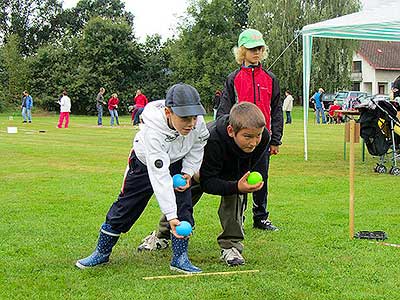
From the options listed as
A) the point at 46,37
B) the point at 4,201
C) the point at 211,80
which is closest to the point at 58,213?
the point at 4,201

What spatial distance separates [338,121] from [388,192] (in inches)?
1045

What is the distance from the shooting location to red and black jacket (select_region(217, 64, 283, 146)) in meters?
6.66

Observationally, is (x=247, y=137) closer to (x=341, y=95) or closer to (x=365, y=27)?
(x=365, y=27)

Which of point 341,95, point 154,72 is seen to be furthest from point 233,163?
point 154,72

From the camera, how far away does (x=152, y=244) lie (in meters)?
5.80

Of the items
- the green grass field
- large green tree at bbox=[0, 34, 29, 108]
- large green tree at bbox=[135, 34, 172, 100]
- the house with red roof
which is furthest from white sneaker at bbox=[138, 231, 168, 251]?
the house with red roof

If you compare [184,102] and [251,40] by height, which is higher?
[251,40]

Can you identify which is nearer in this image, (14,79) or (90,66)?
(90,66)

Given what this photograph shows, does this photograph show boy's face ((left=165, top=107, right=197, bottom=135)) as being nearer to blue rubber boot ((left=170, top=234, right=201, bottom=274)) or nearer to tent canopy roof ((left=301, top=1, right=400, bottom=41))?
blue rubber boot ((left=170, top=234, right=201, bottom=274))

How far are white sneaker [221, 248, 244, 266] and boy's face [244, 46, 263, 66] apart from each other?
2106 millimetres

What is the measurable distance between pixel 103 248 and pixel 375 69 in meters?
69.5

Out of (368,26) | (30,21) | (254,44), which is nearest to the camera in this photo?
(254,44)

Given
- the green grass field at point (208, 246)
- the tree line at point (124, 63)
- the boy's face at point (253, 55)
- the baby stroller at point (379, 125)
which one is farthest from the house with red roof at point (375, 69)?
the boy's face at point (253, 55)

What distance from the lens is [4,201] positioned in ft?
27.6
